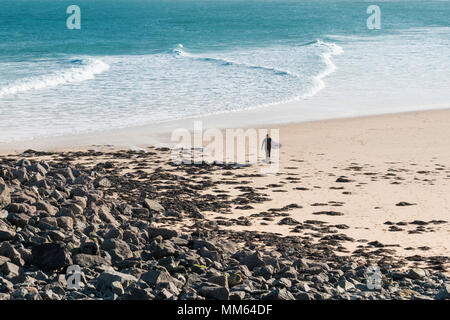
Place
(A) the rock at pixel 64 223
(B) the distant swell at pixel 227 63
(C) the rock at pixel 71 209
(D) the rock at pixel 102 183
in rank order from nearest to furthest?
(A) the rock at pixel 64 223 → (C) the rock at pixel 71 209 → (D) the rock at pixel 102 183 → (B) the distant swell at pixel 227 63

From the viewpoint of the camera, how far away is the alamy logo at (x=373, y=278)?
836 cm

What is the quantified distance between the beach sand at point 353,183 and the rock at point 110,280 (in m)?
3.81

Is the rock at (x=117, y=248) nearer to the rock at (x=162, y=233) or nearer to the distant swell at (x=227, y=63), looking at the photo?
the rock at (x=162, y=233)

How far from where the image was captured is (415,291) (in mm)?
8367

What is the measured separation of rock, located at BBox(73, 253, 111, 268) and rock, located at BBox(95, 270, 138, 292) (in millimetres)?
568

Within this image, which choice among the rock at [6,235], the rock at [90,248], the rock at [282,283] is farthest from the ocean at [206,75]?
the rock at [282,283]

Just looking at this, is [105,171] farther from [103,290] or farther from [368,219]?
[103,290]

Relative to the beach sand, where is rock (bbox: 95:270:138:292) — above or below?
above

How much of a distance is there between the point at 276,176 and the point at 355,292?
737 centimetres

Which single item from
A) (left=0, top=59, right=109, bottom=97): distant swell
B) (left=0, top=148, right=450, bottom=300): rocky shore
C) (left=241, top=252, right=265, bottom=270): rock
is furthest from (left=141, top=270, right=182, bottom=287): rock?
(left=0, top=59, right=109, bottom=97): distant swell

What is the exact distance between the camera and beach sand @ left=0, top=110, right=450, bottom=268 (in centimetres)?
1161

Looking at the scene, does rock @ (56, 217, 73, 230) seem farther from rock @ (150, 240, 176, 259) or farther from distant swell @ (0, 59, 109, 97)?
distant swell @ (0, 59, 109, 97)

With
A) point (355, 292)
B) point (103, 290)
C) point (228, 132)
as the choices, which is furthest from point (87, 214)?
point (228, 132)

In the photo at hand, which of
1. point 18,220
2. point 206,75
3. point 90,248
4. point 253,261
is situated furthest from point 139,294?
point 206,75
